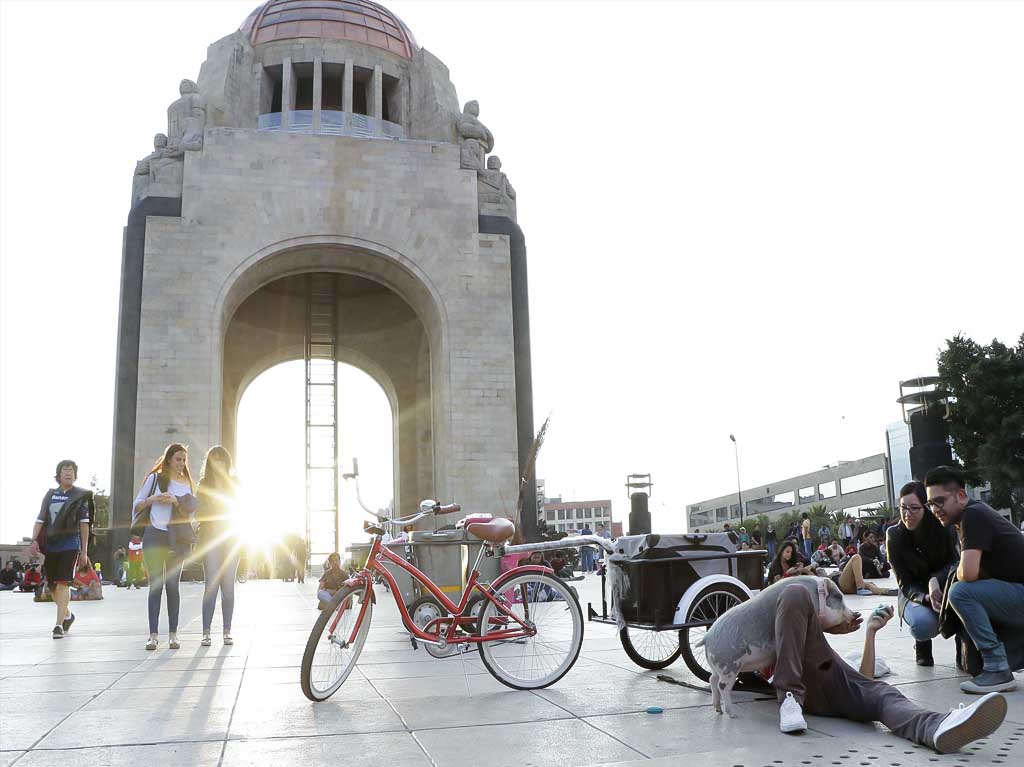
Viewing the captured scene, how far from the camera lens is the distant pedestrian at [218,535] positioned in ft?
25.2

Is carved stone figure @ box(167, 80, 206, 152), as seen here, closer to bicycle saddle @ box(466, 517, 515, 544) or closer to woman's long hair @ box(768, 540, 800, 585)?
woman's long hair @ box(768, 540, 800, 585)

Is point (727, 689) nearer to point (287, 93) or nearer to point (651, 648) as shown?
point (651, 648)

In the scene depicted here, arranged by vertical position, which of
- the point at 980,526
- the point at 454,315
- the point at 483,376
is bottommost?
the point at 980,526

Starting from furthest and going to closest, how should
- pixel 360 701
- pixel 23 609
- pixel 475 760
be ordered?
pixel 23 609 → pixel 360 701 → pixel 475 760

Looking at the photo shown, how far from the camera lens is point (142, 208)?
22062 mm

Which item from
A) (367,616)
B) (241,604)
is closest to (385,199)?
(241,604)

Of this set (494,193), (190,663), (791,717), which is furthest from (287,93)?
(791,717)

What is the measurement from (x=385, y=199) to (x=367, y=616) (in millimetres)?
19207

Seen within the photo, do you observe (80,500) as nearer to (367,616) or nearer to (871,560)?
(367,616)

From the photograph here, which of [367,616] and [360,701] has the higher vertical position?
[367,616]

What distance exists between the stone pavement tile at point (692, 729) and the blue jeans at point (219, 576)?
444 centimetres

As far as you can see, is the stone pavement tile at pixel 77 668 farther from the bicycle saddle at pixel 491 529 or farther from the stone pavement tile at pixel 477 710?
the bicycle saddle at pixel 491 529

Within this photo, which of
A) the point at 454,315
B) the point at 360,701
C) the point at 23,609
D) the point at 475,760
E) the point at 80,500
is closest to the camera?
the point at 475,760

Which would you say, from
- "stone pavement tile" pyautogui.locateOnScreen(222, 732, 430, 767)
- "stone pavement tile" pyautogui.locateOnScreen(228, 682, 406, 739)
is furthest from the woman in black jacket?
"stone pavement tile" pyautogui.locateOnScreen(222, 732, 430, 767)
